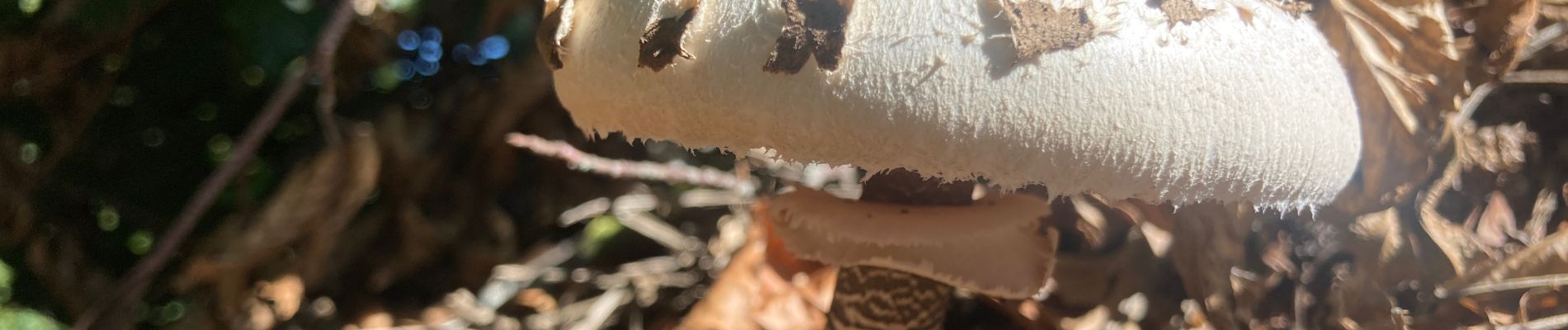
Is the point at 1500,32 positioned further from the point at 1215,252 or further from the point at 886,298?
the point at 886,298

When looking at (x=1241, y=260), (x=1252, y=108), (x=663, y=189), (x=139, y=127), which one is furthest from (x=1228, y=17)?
(x=139, y=127)

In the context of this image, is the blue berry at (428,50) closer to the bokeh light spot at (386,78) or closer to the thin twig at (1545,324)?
the bokeh light spot at (386,78)

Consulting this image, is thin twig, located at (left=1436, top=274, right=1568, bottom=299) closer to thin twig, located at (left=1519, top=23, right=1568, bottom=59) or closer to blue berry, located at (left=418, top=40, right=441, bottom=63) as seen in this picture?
thin twig, located at (left=1519, top=23, right=1568, bottom=59)

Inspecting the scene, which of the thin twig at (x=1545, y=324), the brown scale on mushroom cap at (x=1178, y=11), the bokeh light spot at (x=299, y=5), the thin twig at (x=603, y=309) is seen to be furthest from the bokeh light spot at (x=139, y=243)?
the thin twig at (x=1545, y=324)

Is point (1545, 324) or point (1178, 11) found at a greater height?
point (1178, 11)

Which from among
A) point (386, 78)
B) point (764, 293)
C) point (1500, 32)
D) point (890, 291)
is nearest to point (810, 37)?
point (890, 291)

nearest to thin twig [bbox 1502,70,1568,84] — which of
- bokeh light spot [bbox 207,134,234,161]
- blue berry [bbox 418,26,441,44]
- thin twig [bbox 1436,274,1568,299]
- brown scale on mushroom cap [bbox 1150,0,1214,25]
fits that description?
thin twig [bbox 1436,274,1568,299]
